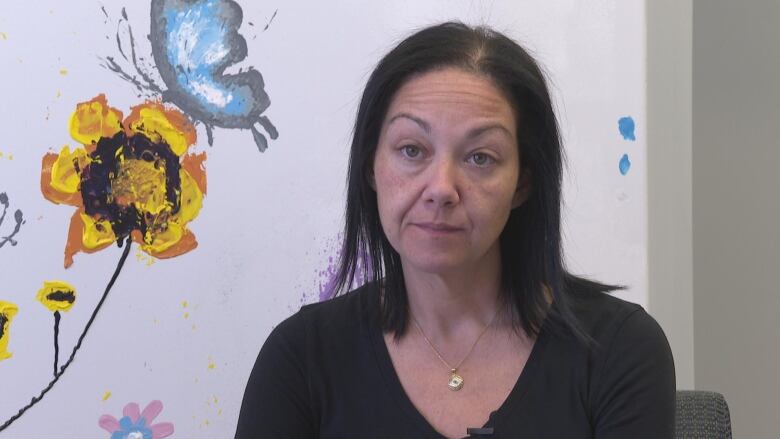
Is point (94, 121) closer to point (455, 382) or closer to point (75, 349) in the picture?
point (75, 349)

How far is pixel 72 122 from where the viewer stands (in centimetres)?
134

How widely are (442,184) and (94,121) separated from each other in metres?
0.59

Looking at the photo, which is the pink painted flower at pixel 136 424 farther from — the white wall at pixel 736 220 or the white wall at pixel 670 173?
the white wall at pixel 736 220

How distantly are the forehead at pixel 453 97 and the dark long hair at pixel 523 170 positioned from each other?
0.01 meters

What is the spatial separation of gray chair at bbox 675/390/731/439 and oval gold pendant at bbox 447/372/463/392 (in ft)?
0.95

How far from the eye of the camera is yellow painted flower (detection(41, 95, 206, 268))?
134cm

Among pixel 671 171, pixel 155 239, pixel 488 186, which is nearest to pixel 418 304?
pixel 488 186

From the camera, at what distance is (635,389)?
110 cm

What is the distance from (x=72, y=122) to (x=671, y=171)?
103 centimetres

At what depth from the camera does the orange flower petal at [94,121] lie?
4.41 ft

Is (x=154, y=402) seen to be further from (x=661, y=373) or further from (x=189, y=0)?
(x=661, y=373)

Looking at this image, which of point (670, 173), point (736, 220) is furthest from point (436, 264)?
point (736, 220)

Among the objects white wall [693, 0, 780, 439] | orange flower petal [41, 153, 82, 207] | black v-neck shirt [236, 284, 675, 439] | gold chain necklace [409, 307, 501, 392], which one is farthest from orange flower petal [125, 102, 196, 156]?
white wall [693, 0, 780, 439]

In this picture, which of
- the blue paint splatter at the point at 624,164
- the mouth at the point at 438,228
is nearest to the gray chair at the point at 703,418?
the mouth at the point at 438,228
